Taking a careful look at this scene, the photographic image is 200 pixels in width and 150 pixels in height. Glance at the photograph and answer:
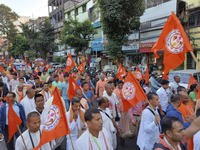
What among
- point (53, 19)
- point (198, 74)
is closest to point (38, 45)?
point (53, 19)

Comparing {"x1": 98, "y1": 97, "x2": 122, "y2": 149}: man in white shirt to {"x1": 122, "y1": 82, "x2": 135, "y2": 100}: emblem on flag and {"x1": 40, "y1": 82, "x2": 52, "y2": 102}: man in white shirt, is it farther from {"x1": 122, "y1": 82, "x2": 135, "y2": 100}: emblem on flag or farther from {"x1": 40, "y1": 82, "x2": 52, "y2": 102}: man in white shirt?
{"x1": 40, "y1": 82, "x2": 52, "y2": 102}: man in white shirt

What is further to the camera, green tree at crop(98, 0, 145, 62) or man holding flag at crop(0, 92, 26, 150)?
green tree at crop(98, 0, 145, 62)

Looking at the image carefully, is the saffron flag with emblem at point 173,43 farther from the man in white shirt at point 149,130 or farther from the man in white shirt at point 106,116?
the man in white shirt at point 106,116

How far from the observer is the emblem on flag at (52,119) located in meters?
2.60

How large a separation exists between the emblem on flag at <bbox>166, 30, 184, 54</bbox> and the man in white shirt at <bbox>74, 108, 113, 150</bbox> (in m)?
2.46

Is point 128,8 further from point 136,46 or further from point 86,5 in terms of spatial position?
point 86,5

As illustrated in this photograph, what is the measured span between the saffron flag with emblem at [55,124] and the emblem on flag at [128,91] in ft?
6.07

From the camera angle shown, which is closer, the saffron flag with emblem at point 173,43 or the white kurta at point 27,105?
the saffron flag with emblem at point 173,43

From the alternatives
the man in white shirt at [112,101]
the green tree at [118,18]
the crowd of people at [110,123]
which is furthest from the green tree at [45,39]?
the man in white shirt at [112,101]

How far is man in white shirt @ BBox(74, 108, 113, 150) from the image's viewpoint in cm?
218

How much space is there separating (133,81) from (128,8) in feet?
35.0

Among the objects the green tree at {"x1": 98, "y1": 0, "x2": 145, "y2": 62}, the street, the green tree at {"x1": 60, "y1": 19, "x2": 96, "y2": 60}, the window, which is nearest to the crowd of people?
the street

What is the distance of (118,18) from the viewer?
12.5 m

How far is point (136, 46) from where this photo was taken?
62.5 ft
